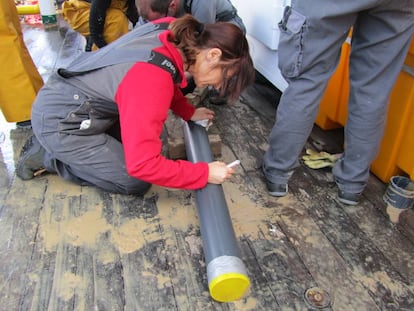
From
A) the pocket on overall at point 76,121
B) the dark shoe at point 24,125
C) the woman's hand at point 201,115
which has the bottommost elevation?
the dark shoe at point 24,125

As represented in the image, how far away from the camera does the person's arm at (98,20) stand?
8.42 ft

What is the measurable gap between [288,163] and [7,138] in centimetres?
147

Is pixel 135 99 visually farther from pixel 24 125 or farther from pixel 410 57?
pixel 24 125

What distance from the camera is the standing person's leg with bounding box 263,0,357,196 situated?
3.95 feet

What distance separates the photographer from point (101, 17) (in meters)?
2.63

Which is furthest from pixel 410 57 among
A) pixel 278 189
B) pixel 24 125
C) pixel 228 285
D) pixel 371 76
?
pixel 24 125

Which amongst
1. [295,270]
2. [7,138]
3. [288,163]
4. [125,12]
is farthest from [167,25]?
[125,12]

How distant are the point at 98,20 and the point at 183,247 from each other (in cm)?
194

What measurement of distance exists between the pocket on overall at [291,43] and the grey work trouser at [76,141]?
0.72 metres

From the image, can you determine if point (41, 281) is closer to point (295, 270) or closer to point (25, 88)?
point (295, 270)

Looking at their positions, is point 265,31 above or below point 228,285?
above

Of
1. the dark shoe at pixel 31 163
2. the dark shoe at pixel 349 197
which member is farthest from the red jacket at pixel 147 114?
the dark shoe at pixel 349 197

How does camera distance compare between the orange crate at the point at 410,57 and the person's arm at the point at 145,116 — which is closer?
the person's arm at the point at 145,116

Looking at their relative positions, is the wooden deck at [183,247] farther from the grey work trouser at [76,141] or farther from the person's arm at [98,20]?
the person's arm at [98,20]
